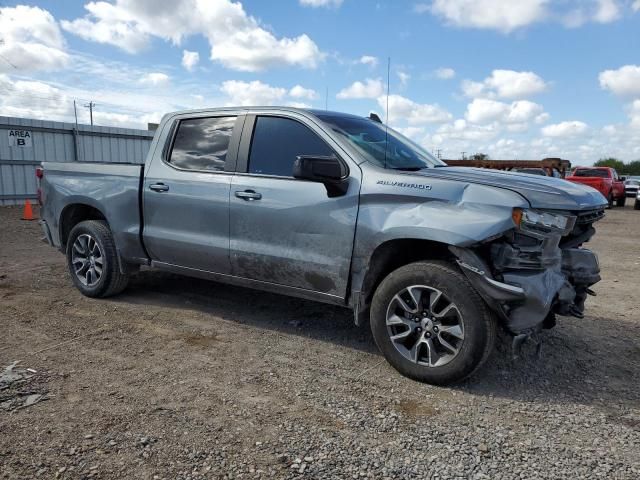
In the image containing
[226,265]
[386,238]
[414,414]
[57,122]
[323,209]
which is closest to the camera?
[414,414]

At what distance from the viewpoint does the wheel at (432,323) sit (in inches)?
131

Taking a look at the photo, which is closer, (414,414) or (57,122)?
(414,414)

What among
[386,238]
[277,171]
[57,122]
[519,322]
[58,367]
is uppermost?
[57,122]

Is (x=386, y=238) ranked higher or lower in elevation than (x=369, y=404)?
higher

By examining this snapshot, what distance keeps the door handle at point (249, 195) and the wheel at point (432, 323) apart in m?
1.26

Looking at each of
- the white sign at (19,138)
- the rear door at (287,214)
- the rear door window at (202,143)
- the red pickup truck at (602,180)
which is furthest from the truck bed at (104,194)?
the red pickup truck at (602,180)

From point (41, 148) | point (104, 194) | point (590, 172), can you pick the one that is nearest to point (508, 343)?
point (104, 194)

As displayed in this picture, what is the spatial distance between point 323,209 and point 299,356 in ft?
3.78

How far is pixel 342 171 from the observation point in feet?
12.5

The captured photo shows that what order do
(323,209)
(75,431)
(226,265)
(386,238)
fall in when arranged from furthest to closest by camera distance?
1. (226,265)
2. (323,209)
3. (386,238)
4. (75,431)

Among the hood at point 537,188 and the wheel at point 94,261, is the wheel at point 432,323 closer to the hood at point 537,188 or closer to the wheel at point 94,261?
the hood at point 537,188

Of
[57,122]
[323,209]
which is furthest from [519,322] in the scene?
[57,122]

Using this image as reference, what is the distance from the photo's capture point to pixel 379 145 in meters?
4.28

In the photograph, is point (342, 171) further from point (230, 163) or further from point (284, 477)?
point (284, 477)
